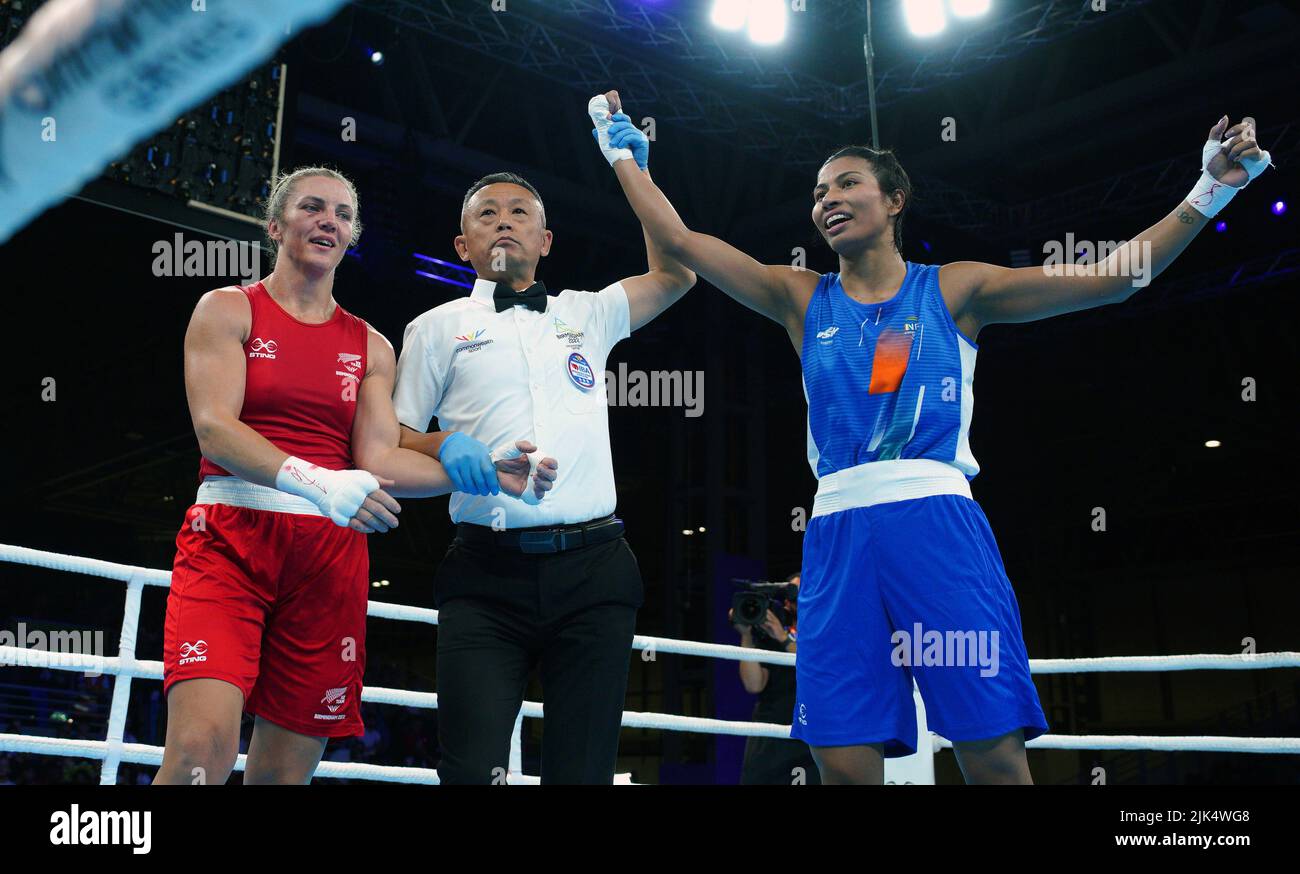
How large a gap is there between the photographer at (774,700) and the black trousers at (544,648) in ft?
7.07

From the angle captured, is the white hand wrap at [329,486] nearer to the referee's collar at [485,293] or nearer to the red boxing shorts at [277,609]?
the red boxing shorts at [277,609]

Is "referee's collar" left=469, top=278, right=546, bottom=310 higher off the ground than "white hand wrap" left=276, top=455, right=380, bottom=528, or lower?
higher

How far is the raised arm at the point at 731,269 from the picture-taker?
2467 mm

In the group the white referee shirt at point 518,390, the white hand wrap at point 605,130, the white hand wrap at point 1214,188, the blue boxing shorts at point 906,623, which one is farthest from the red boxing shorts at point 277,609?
the white hand wrap at point 1214,188

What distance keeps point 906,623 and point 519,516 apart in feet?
2.39

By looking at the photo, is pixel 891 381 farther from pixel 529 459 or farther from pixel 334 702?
pixel 334 702

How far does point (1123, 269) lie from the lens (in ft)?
7.38

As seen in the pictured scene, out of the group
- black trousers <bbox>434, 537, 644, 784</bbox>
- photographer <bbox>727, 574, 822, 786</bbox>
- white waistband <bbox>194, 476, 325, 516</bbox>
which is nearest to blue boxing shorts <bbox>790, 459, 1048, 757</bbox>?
black trousers <bbox>434, 537, 644, 784</bbox>

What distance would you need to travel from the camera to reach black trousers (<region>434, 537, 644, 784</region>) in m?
2.07

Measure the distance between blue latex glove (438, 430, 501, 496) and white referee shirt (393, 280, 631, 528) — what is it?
12 cm

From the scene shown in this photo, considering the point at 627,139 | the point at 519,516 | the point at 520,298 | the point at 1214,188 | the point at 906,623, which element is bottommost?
the point at 906,623

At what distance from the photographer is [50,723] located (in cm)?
1060

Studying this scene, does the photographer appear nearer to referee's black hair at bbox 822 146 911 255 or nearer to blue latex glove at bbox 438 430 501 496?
referee's black hair at bbox 822 146 911 255

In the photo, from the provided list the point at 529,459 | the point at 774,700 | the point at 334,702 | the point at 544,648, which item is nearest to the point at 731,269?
the point at 529,459
